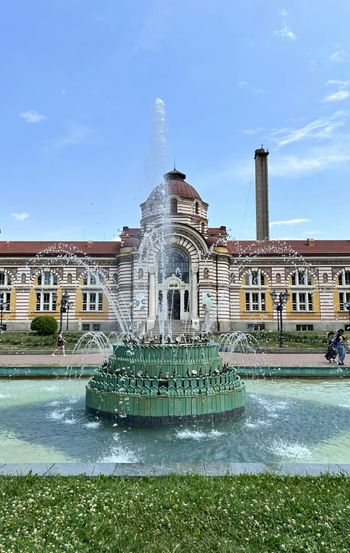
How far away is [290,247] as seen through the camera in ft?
159

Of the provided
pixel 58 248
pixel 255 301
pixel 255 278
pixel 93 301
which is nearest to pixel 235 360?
pixel 255 301

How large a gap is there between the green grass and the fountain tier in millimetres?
4524

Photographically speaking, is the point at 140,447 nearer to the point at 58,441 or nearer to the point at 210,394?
the point at 58,441

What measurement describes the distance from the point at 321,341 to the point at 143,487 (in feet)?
98.8

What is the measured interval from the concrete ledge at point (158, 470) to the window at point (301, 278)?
4302 cm

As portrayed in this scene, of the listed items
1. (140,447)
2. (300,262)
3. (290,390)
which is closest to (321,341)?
(300,262)

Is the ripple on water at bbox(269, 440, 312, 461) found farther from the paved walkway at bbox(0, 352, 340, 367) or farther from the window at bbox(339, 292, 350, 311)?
the window at bbox(339, 292, 350, 311)

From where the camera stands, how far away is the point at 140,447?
8680 mm

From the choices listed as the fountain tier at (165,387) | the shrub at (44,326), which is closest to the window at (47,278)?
the shrub at (44,326)

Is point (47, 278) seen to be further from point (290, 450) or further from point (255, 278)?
point (290, 450)

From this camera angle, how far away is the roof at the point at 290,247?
155 feet

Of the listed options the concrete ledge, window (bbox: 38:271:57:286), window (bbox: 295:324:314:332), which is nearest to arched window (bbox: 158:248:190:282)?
window (bbox: 38:271:57:286)

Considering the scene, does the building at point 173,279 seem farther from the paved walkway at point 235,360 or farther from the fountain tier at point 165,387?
the fountain tier at point 165,387

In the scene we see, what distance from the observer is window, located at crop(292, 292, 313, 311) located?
156 feet
